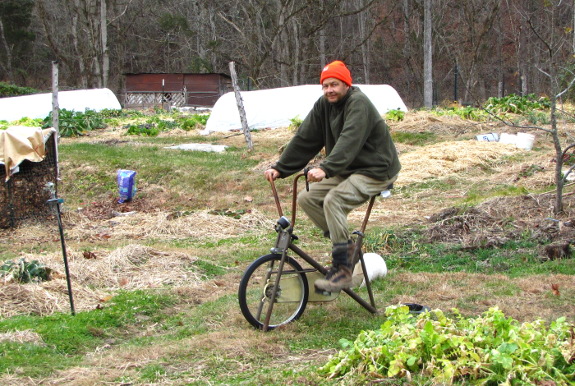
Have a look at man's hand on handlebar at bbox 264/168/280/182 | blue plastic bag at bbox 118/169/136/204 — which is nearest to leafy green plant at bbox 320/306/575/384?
man's hand on handlebar at bbox 264/168/280/182

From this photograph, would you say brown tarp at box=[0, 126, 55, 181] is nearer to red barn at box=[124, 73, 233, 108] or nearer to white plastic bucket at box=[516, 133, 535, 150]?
white plastic bucket at box=[516, 133, 535, 150]

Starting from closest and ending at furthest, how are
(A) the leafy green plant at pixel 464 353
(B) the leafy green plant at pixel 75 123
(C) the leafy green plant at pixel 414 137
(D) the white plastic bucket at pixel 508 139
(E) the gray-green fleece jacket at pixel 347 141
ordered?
(A) the leafy green plant at pixel 464 353 → (E) the gray-green fleece jacket at pixel 347 141 → (D) the white plastic bucket at pixel 508 139 → (C) the leafy green plant at pixel 414 137 → (B) the leafy green plant at pixel 75 123

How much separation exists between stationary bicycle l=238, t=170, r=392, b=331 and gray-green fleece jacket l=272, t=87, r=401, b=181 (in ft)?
0.92

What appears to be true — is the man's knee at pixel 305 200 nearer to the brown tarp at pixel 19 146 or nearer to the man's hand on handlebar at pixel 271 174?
the man's hand on handlebar at pixel 271 174

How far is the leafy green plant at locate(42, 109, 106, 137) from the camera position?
23.2 metres

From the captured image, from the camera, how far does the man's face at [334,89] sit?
536cm

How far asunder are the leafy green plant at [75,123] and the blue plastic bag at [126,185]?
8.93 meters

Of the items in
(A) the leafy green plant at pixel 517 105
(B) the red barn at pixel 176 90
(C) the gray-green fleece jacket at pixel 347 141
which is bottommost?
(C) the gray-green fleece jacket at pixel 347 141

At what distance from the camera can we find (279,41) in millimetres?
41125

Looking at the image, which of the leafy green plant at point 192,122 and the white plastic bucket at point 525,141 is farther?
the leafy green plant at point 192,122

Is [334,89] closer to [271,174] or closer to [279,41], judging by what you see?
[271,174]

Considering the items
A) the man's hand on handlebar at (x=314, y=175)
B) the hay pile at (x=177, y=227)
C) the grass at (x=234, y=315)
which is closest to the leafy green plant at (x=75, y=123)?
the hay pile at (x=177, y=227)

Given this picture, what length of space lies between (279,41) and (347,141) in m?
36.9

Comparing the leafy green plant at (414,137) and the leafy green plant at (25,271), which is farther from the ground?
the leafy green plant at (414,137)
